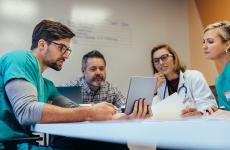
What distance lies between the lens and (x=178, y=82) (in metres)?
2.68

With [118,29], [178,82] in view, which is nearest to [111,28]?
[118,29]

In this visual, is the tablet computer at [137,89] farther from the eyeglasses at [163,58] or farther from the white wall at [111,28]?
the white wall at [111,28]

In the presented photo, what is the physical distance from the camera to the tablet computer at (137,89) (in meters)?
1.30

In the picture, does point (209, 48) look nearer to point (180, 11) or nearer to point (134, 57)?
point (134, 57)

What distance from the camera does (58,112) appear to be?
3.35 ft

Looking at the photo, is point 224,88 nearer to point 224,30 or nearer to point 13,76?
point 224,30

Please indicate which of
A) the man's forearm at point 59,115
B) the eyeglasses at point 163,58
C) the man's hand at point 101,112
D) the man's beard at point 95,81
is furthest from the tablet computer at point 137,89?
the eyeglasses at point 163,58

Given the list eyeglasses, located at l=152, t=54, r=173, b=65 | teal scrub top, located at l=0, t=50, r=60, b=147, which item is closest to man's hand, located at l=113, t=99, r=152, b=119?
teal scrub top, located at l=0, t=50, r=60, b=147

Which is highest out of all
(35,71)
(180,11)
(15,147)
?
(180,11)

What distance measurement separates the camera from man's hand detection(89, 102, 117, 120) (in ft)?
3.45

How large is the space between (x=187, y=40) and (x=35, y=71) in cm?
303

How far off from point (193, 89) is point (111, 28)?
1.27 metres

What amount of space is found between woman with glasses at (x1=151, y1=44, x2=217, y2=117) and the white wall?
1.93ft

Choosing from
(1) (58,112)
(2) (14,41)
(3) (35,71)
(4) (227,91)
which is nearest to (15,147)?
(1) (58,112)
